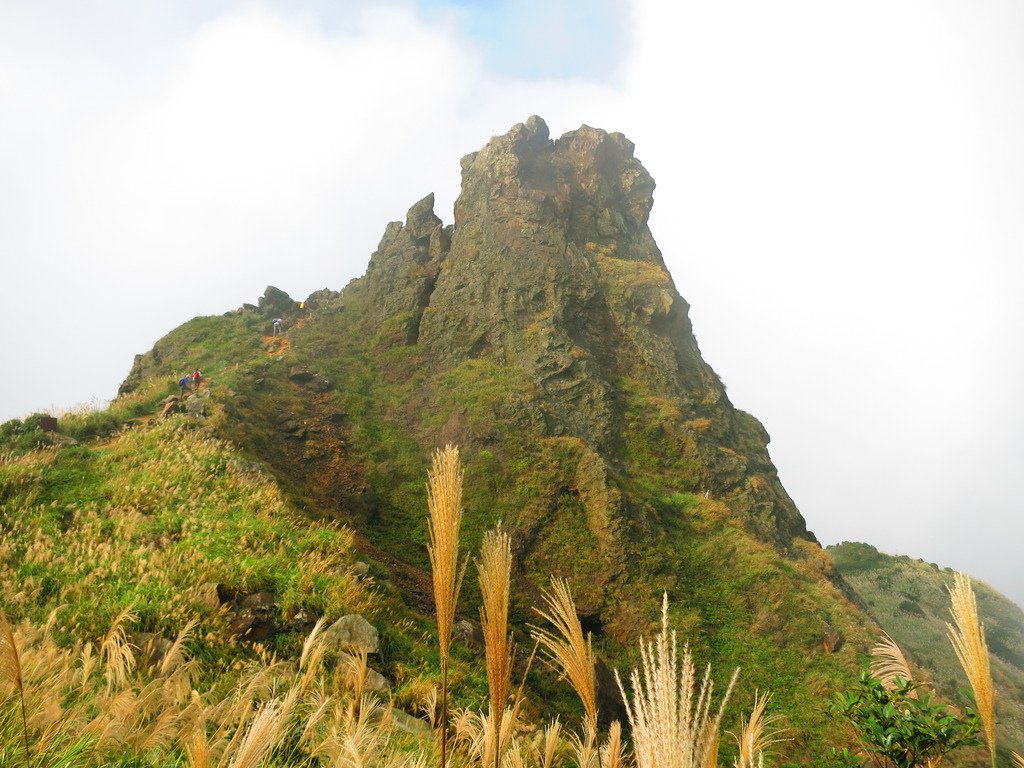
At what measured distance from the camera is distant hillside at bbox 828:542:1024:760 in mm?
16562

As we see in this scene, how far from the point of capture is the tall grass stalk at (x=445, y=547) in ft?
8.14

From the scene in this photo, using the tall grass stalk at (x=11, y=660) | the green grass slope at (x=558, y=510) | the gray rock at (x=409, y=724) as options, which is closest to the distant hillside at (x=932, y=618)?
the green grass slope at (x=558, y=510)

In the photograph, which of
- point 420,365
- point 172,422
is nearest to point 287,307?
point 420,365

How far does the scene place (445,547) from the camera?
254cm

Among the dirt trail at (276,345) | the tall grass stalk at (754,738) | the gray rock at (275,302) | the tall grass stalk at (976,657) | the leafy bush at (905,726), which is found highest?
the gray rock at (275,302)

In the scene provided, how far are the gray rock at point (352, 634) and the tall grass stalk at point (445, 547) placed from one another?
4.67m

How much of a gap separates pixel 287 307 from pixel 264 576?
22.3 metres

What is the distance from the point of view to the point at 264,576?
7758 mm

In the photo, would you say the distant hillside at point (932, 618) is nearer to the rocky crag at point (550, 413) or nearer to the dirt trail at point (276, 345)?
the rocky crag at point (550, 413)

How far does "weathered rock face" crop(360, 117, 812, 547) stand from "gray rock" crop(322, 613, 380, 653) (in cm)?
907

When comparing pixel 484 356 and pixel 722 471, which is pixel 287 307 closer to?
pixel 484 356

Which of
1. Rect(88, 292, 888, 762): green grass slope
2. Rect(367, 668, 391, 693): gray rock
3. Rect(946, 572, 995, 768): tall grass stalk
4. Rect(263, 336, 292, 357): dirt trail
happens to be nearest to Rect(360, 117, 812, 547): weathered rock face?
Rect(88, 292, 888, 762): green grass slope

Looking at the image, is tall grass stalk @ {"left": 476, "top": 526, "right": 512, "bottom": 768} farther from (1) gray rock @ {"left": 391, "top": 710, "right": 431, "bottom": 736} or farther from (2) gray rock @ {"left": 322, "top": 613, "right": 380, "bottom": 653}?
(2) gray rock @ {"left": 322, "top": 613, "right": 380, "bottom": 653}

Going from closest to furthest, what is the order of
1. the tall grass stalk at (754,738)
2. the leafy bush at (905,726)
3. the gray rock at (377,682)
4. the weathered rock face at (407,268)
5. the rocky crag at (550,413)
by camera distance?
1. the tall grass stalk at (754,738)
2. the leafy bush at (905,726)
3. the gray rock at (377,682)
4. the rocky crag at (550,413)
5. the weathered rock face at (407,268)
